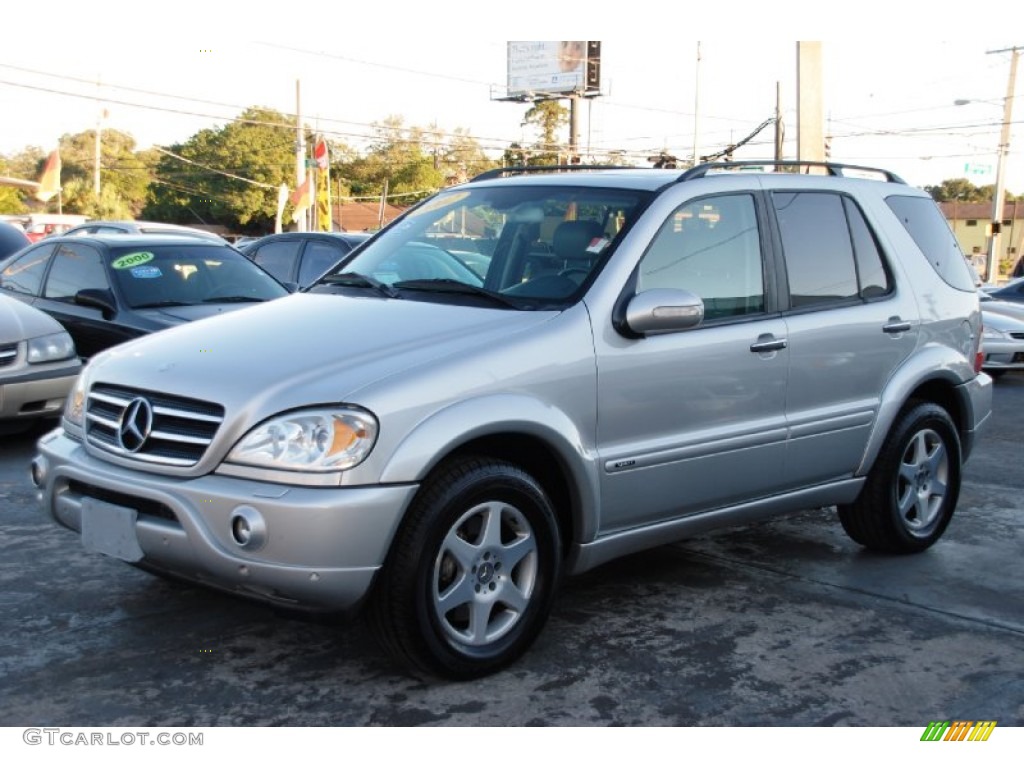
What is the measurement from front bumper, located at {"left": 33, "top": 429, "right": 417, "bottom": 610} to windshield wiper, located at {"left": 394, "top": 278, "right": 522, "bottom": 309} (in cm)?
101

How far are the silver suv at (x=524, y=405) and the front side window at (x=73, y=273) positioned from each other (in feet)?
14.6

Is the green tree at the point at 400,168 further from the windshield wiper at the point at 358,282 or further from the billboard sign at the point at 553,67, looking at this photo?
the windshield wiper at the point at 358,282

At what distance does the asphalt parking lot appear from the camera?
12.0ft

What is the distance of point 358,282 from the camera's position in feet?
15.9

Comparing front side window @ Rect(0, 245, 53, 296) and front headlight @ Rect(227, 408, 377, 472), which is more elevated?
front side window @ Rect(0, 245, 53, 296)

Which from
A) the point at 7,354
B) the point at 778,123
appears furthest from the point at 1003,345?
the point at 778,123

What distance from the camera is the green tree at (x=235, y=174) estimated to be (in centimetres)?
6538

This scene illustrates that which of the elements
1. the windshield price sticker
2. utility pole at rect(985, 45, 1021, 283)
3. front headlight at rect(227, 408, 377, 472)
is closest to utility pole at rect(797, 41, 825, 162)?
the windshield price sticker

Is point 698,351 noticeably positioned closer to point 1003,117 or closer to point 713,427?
point 713,427

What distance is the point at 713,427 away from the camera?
456cm

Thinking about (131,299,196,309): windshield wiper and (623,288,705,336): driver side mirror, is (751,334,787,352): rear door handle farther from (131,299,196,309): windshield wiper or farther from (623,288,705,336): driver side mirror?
(131,299,196,309): windshield wiper

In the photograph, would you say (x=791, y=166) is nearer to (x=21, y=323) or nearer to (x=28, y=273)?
(x=21, y=323)

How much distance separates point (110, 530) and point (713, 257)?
2561mm

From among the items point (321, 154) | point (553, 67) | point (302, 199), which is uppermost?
point (553, 67)
